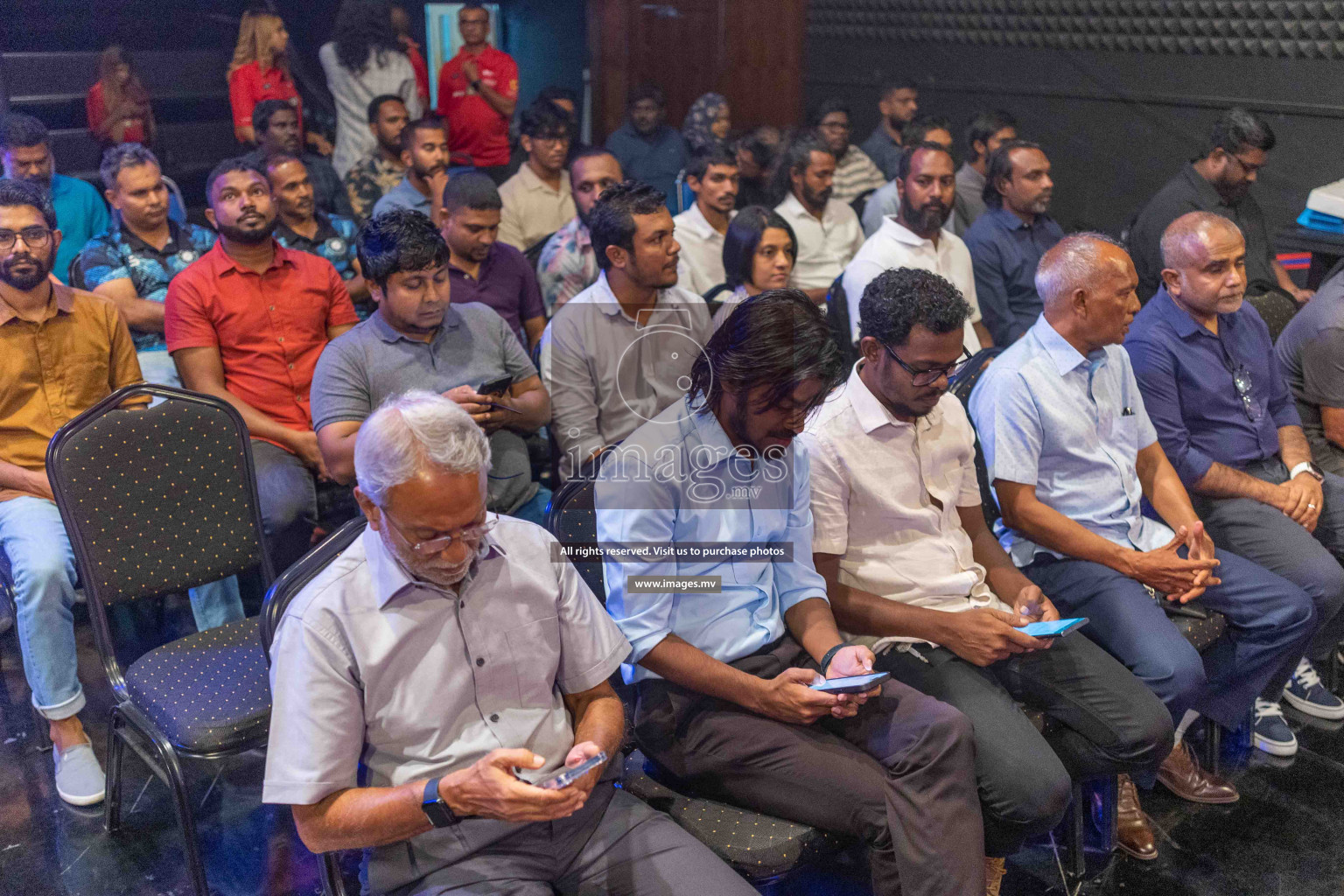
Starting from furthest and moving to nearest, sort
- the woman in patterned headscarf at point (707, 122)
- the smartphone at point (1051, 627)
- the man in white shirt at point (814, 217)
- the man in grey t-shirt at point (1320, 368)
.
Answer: the woman in patterned headscarf at point (707, 122) < the man in white shirt at point (814, 217) < the man in grey t-shirt at point (1320, 368) < the smartphone at point (1051, 627)

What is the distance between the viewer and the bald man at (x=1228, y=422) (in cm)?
300

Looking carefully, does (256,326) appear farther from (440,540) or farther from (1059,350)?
(1059,350)

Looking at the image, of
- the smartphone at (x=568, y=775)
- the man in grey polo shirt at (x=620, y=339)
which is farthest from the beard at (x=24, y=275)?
the smartphone at (x=568, y=775)

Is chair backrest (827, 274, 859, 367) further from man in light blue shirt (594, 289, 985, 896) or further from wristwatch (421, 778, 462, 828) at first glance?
Answer: wristwatch (421, 778, 462, 828)

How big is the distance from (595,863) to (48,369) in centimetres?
211

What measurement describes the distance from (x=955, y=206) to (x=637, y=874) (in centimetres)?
414

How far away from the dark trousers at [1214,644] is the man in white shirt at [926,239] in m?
1.29

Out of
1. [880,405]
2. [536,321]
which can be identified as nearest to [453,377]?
[536,321]

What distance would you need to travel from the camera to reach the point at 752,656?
216 cm

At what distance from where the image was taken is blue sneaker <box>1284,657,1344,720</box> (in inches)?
124

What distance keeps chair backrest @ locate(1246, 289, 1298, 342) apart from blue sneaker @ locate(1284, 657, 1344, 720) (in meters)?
1.12

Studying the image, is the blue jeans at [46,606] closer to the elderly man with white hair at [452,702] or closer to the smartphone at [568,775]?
the elderly man with white hair at [452,702]

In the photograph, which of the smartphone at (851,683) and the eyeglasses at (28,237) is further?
the eyeglasses at (28,237)

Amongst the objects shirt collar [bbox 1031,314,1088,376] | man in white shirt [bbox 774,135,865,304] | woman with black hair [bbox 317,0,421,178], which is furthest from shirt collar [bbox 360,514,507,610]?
woman with black hair [bbox 317,0,421,178]
